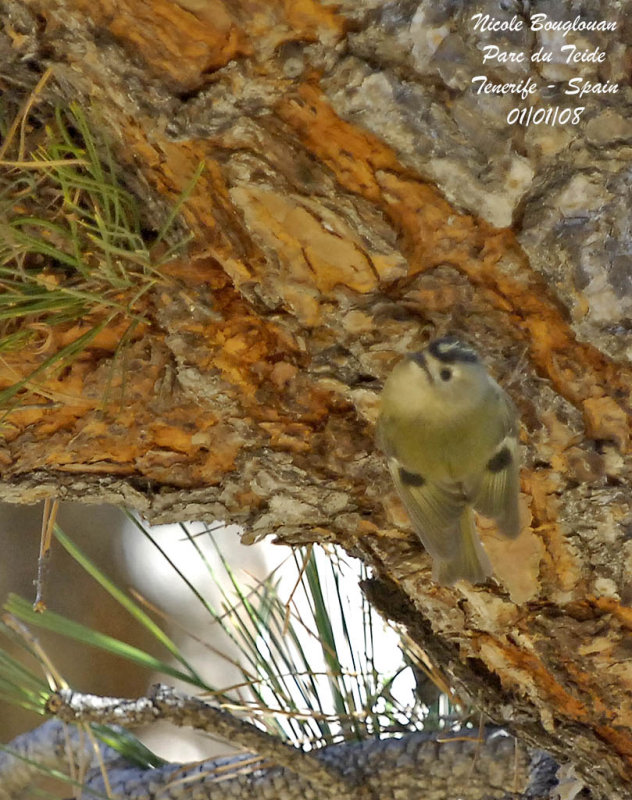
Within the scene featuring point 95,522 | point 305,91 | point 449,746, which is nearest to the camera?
point 305,91

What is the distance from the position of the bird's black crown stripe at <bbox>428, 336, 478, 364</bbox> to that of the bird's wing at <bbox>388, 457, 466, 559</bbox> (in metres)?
0.12

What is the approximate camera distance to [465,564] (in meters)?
0.77

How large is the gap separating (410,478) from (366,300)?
17cm

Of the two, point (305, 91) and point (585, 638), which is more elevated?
point (305, 91)

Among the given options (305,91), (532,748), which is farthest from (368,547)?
(305,91)

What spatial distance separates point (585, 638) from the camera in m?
0.78

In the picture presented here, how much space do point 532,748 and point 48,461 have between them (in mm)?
580

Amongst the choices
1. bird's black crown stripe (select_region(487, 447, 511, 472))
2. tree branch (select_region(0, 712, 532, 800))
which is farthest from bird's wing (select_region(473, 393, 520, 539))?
tree branch (select_region(0, 712, 532, 800))

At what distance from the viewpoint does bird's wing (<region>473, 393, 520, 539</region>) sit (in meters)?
0.74

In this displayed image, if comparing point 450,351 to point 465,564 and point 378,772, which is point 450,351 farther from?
point 378,772

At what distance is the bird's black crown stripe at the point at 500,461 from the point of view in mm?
756

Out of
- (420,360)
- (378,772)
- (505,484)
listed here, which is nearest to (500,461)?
(505,484)

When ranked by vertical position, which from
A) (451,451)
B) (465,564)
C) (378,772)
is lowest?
(378,772)

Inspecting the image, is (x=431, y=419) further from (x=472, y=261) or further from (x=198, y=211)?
(x=198, y=211)
